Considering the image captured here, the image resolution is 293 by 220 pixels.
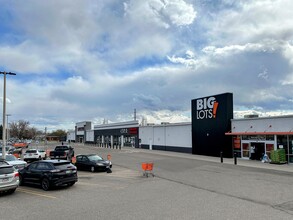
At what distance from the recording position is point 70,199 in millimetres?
12242

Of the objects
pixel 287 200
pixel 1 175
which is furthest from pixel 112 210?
pixel 287 200

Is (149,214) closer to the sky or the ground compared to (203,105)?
closer to the ground

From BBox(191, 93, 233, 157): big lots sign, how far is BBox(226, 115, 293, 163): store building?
1072 mm

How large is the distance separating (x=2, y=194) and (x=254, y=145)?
2574cm

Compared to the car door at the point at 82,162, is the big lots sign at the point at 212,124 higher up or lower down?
higher up

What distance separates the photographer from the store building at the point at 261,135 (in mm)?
27938

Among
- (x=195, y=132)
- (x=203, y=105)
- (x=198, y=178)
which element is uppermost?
(x=203, y=105)

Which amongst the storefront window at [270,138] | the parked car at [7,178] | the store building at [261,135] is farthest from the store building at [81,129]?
the parked car at [7,178]

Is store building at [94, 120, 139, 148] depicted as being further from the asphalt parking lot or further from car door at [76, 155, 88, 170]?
the asphalt parking lot

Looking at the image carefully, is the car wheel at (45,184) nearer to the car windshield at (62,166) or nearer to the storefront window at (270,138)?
the car windshield at (62,166)

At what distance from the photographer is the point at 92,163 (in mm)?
22797

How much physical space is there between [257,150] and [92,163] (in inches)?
710

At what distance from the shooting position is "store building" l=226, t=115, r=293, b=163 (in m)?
27.9

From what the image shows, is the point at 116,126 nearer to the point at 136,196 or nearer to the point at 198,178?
the point at 198,178
